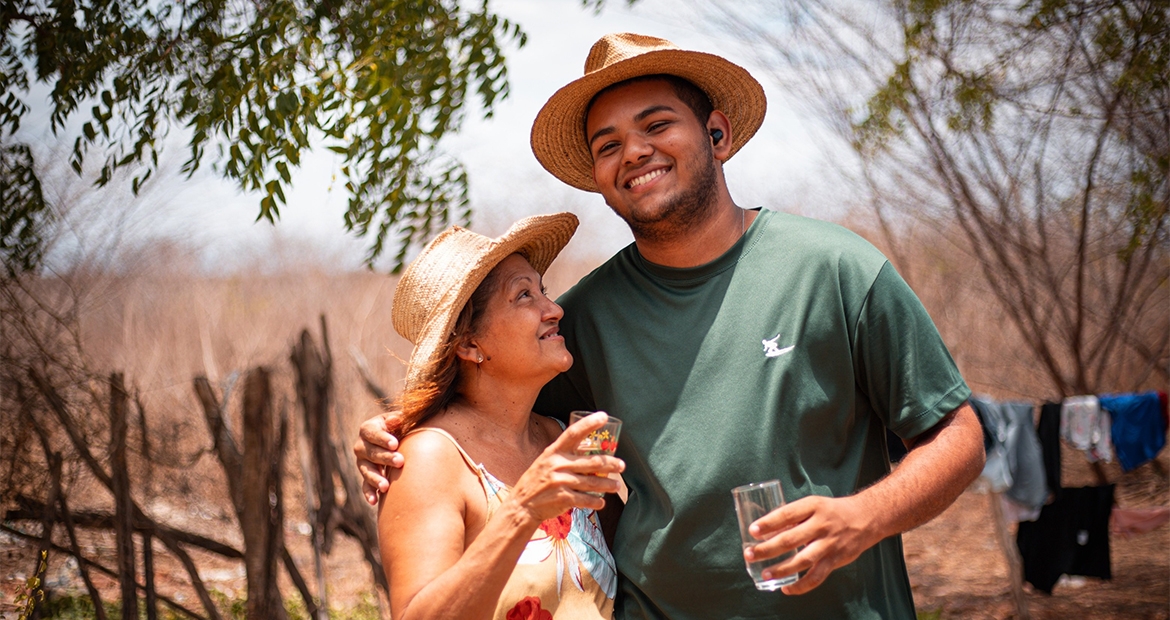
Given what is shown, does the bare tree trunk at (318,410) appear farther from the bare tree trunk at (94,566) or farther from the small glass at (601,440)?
the small glass at (601,440)

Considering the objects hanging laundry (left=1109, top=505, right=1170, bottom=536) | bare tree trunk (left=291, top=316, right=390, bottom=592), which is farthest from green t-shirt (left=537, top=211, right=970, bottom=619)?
hanging laundry (left=1109, top=505, right=1170, bottom=536)

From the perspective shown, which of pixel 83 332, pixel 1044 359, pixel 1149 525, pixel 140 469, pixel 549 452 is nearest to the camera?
pixel 549 452

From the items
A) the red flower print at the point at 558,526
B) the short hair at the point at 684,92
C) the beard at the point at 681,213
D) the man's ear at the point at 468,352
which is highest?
the short hair at the point at 684,92

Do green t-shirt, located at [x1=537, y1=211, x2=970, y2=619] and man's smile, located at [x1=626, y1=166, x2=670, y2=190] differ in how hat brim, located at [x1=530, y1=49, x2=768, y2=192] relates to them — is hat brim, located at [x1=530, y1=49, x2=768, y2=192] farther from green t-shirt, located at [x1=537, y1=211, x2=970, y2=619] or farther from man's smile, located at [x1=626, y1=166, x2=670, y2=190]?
green t-shirt, located at [x1=537, y1=211, x2=970, y2=619]

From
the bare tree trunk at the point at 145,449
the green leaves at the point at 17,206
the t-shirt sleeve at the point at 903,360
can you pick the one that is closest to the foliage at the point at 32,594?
the bare tree trunk at the point at 145,449

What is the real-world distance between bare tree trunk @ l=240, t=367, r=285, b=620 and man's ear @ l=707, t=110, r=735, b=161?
3.11m

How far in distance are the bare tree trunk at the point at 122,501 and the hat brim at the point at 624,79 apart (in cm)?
264

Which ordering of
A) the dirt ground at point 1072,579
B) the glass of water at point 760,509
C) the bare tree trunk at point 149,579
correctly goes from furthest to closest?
the dirt ground at point 1072,579, the bare tree trunk at point 149,579, the glass of water at point 760,509

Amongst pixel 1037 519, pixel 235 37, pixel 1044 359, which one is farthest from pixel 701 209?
pixel 1044 359

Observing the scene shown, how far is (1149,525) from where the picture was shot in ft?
19.5

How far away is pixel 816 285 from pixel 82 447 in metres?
3.50

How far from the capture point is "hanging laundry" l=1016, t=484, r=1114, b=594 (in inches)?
236

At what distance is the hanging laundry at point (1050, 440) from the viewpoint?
19.4ft

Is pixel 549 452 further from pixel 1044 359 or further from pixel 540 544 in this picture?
pixel 1044 359
